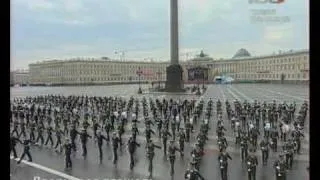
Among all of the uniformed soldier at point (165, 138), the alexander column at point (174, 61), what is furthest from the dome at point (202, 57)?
the uniformed soldier at point (165, 138)

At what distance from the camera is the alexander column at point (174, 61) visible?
173 inches

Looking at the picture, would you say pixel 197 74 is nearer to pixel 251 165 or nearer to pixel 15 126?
pixel 251 165

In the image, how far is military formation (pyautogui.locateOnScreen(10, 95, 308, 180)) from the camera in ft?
15.3

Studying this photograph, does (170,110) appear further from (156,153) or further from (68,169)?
(68,169)

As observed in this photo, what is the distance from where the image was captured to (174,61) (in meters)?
4.82

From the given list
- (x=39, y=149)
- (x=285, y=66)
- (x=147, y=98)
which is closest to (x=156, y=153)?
(x=147, y=98)

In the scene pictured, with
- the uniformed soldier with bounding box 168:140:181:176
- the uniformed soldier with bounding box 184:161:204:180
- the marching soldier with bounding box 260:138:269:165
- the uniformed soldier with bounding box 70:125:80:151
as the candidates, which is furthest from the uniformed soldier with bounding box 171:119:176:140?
the uniformed soldier with bounding box 70:125:80:151

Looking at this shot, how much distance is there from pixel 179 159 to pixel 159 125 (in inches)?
23.6

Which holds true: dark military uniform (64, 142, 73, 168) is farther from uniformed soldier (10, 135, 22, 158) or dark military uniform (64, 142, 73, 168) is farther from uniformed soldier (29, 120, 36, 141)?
uniformed soldier (10, 135, 22, 158)

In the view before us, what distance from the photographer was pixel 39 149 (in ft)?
15.8

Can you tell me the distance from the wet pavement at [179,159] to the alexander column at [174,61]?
0.47 feet
